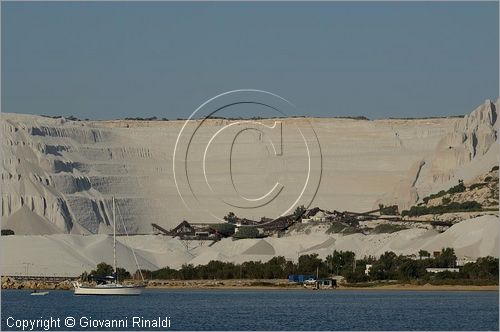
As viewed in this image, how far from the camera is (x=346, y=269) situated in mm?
106250

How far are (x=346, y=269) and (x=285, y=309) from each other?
35.3 m

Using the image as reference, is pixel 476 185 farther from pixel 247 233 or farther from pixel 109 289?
pixel 109 289

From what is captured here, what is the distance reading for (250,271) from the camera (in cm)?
10988

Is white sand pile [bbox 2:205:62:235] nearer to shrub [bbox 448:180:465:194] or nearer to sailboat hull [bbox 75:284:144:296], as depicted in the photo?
shrub [bbox 448:180:465:194]

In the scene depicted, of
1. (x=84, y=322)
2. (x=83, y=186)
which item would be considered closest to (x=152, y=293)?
(x=84, y=322)

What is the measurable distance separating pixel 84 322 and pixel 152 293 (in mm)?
32735

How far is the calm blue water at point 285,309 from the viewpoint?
60000 millimetres

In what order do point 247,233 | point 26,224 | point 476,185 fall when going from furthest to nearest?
point 26,224
point 476,185
point 247,233

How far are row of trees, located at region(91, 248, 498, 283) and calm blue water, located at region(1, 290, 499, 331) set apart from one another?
597 centimetres

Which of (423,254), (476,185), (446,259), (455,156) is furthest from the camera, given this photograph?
(455,156)

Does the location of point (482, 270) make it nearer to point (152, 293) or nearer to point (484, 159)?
point (152, 293)

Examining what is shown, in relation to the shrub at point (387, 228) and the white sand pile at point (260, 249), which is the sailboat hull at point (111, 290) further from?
the shrub at point (387, 228)

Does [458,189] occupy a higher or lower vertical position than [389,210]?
higher

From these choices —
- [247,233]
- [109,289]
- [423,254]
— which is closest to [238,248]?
[247,233]
